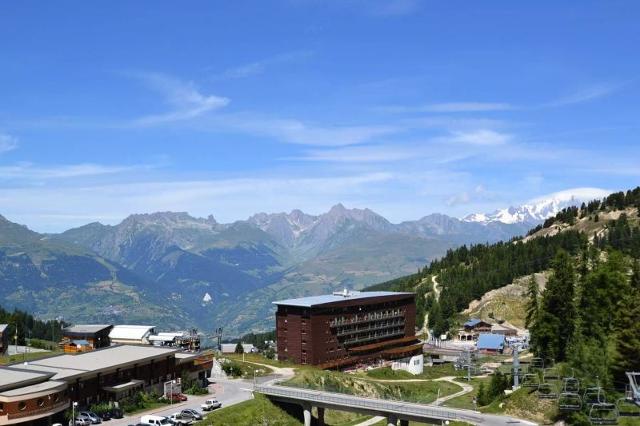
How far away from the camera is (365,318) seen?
556 ft

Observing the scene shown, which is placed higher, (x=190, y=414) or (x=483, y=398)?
(x=190, y=414)

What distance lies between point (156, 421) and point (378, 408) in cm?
3105

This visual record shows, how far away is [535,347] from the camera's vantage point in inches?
4400

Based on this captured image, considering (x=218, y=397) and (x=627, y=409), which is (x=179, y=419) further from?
(x=627, y=409)

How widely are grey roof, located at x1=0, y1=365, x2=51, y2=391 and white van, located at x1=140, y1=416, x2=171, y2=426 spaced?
51.4 ft

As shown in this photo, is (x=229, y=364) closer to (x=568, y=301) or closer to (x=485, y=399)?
(x=485, y=399)

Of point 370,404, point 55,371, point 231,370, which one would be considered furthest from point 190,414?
point 231,370

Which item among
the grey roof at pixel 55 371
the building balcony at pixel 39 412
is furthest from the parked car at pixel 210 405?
the building balcony at pixel 39 412

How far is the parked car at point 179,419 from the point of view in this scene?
91.0 metres

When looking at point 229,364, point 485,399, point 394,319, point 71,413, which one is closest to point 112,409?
point 71,413

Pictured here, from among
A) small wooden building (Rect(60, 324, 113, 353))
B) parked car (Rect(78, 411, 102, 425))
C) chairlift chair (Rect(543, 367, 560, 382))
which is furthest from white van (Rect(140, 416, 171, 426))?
small wooden building (Rect(60, 324, 113, 353))

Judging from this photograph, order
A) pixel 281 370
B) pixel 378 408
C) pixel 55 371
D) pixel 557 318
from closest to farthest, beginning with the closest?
pixel 378 408
pixel 55 371
pixel 557 318
pixel 281 370

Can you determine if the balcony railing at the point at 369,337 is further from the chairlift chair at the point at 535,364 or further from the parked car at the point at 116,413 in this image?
the parked car at the point at 116,413

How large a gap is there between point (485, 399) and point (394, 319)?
7893 cm
